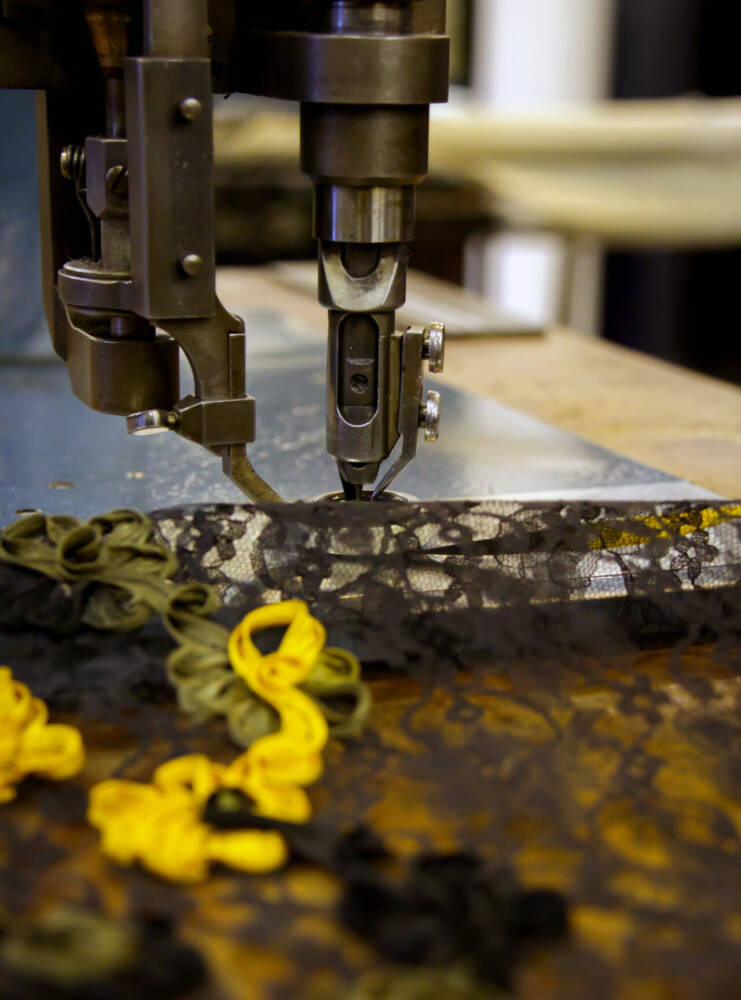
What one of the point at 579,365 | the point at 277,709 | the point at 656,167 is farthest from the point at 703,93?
the point at 277,709

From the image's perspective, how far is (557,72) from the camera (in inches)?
146

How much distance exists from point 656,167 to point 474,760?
2579mm

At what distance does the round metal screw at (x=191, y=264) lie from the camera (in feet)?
2.14

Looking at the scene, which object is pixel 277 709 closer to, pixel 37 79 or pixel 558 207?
pixel 37 79

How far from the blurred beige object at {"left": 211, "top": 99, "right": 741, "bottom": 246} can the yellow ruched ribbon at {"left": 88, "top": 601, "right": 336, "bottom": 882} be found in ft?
7.38

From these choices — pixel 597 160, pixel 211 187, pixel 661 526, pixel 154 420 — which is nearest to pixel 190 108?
pixel 211 187

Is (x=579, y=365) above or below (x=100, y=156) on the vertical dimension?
below

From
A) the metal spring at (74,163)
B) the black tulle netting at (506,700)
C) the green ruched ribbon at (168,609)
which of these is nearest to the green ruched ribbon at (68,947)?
the black tulle netting at (506,700)

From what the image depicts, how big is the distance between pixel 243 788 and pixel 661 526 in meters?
0.29

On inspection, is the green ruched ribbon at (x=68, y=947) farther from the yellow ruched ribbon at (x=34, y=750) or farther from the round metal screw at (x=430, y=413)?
the round metal screw at (x=430, y=413)

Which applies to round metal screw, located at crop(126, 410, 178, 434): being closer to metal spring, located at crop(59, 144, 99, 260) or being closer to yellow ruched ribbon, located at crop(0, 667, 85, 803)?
metal spring, located at crop(59, 144, 99, 260)

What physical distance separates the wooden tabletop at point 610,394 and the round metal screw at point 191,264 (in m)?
0.45

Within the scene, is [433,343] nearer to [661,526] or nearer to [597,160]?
[661,526]

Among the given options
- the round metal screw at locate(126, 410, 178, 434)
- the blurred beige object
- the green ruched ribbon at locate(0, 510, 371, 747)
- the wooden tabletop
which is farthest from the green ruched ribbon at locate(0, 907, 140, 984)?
the blurred beige object
